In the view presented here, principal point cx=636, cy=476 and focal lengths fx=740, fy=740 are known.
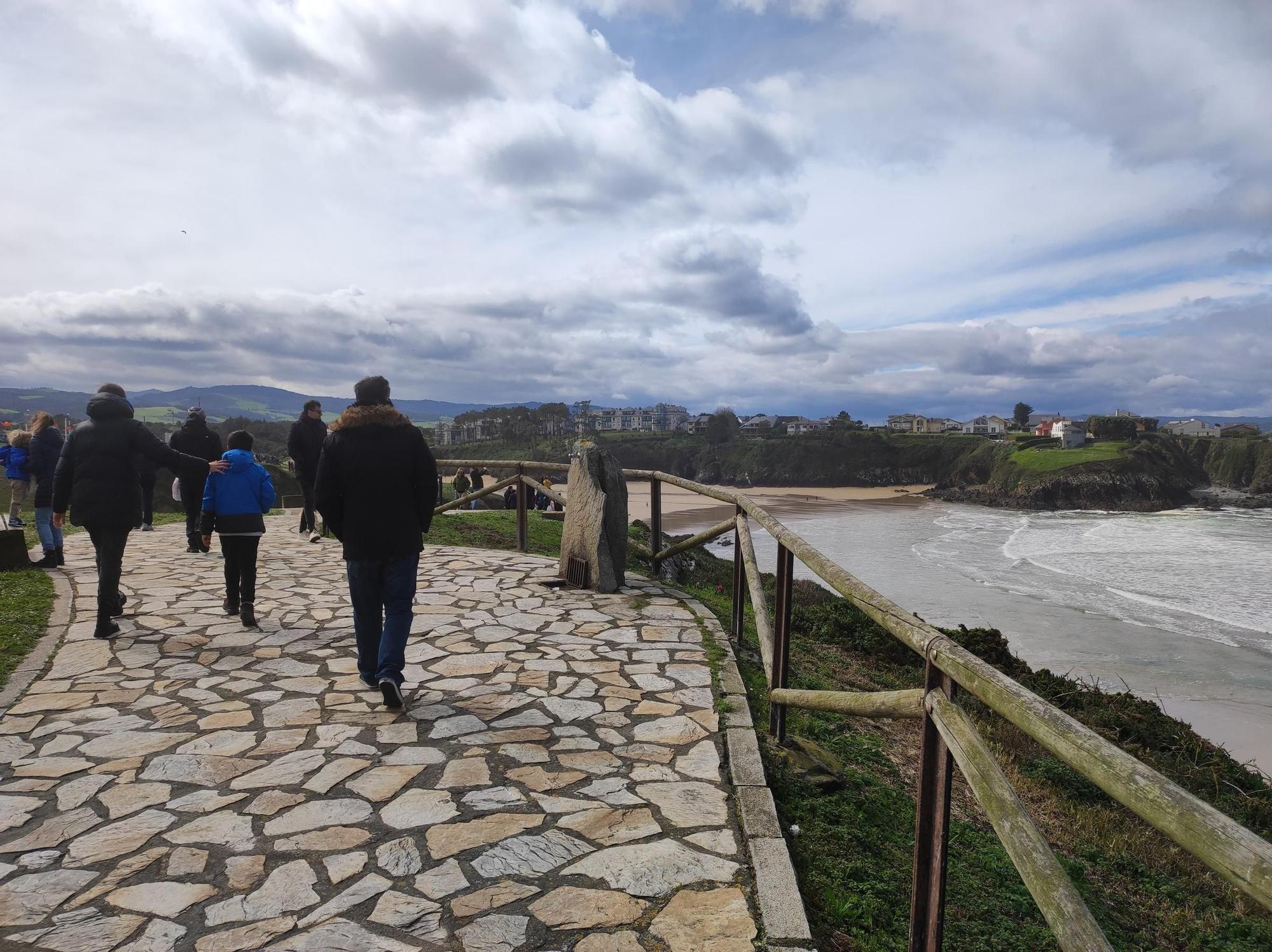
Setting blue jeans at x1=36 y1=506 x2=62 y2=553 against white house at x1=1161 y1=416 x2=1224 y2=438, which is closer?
blue jeans at x1=36 y1=506 x2=62 y2=553

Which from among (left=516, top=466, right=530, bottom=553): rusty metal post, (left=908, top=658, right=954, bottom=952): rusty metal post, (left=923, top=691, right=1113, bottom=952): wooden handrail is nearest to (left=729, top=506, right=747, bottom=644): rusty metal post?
(left=908, top=658, right=954, bottom=952): rusty metal post

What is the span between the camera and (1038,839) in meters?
1.71

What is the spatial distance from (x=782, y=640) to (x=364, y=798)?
225 cm

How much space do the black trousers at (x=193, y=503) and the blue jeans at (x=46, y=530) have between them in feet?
4.24

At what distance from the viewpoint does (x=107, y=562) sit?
5453 mm

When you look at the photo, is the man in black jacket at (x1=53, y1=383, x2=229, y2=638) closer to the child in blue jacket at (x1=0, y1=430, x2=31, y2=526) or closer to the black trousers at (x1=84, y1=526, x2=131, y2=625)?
the black trousers at (x1=84, y1=526, x2=131, y2=625)

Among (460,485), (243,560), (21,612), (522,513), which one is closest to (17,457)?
(21,612)

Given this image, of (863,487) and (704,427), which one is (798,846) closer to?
(863,487)

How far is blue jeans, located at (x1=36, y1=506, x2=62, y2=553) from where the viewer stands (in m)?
7.86

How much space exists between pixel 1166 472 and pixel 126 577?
242 feet

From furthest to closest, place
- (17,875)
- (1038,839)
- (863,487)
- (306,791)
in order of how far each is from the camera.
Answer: (863,487) < (306,791) < (17,875) < (1038,839)

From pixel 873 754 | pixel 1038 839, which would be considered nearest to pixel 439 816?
pixel 1038 839

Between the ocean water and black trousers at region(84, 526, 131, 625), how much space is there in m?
12.5

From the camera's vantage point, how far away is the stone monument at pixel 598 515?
713cm
